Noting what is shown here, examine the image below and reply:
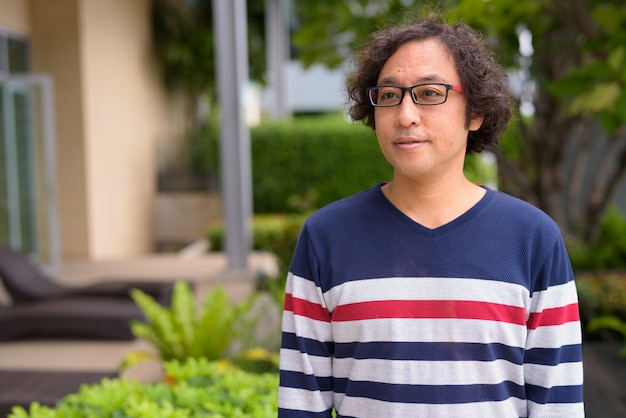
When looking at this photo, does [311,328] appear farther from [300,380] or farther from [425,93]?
[425,93]

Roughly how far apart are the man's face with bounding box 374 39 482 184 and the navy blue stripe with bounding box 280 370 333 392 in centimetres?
48

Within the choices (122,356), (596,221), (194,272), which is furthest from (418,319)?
(194,272)

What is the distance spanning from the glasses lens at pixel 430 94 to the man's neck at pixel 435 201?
0.59 feet

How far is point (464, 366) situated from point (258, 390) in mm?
2007

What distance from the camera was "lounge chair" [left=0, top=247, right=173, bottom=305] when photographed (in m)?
7.52

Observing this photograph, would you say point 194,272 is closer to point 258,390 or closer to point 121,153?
point 121,153

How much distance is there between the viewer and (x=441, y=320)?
1.66m

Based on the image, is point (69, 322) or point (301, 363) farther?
point (69, 322)

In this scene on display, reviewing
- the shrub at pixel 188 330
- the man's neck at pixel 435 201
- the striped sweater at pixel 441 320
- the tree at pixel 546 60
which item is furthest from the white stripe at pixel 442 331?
the shrub at pixel 188 330

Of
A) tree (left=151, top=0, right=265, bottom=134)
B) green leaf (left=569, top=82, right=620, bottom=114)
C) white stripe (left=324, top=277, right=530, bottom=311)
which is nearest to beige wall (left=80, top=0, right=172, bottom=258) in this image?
tree (left=151, top=0, right=265, bottom=134)

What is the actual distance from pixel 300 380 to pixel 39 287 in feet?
21.5

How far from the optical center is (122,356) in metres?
6.46

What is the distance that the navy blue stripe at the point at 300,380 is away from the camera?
5.72ft

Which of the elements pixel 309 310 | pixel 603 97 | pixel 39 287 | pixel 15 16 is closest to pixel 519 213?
pixel 309 310
